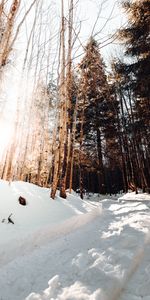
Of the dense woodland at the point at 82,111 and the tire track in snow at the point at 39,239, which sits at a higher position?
the dense woodland at the point at 82,111

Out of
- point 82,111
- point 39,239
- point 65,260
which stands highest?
point 82,111

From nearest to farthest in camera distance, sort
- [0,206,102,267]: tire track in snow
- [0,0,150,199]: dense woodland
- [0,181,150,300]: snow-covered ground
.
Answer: [0,181,150,300]: snow-covered ground, [0,206,102,267]: tire track in snow, [0,0,150,199]: dense woodland

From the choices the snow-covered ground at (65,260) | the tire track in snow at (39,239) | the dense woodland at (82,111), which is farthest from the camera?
the dense woodland at (82,111)

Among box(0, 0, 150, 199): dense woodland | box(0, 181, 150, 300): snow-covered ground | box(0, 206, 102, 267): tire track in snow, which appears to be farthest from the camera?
box(0, 0, 150, 199): dense woodland

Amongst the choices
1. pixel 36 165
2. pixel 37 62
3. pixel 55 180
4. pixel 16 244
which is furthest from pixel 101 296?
pixel 36 165

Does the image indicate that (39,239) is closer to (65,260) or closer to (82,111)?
(65,260)

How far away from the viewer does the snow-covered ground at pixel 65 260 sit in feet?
8.57

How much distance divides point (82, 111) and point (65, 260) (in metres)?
14.2

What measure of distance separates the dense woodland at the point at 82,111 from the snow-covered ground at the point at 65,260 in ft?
11.6

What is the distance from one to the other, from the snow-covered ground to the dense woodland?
353 centimetres

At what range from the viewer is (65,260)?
12.3ft

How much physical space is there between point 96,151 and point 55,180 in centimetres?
1254

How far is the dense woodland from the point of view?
1011cm

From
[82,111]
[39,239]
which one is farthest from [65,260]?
[82,111]
